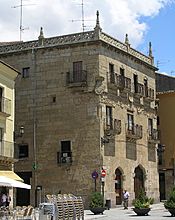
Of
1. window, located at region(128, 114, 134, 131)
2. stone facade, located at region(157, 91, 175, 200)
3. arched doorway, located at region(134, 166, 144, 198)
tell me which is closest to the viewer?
window, located at region(128, 114, 134, 131)

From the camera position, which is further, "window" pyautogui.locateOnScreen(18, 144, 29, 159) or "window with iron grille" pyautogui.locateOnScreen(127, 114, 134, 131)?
"window with iron grille" pyautogui.locateOnScreen(127, 114, 134, 131)

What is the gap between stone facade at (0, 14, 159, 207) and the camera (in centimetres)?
3784

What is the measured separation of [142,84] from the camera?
1743 inches

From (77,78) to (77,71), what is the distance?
545 millimetres

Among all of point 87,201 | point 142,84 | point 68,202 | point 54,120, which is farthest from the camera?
point 142,84

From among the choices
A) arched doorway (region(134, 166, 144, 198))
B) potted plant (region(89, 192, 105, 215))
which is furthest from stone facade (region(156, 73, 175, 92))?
potted plant (region(89, 192, 105, 215))

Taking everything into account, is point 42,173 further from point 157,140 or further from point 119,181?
point 157,140

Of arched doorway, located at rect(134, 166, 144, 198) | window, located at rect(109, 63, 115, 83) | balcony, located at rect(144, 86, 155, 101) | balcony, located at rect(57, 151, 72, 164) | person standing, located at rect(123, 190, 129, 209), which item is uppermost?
window, located at rect(109, 63, 115, 83)

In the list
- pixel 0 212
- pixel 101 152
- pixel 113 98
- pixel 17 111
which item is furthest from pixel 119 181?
pixel 0 212

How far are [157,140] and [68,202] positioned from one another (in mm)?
28182

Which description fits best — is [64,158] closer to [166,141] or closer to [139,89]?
[139,89]

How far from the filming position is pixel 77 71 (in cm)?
3891

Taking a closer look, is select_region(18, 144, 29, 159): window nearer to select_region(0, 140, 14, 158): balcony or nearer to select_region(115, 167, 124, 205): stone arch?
select_region(0, 140, 14, 158): balcony

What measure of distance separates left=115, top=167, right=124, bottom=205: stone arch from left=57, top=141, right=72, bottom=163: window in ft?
12.9
